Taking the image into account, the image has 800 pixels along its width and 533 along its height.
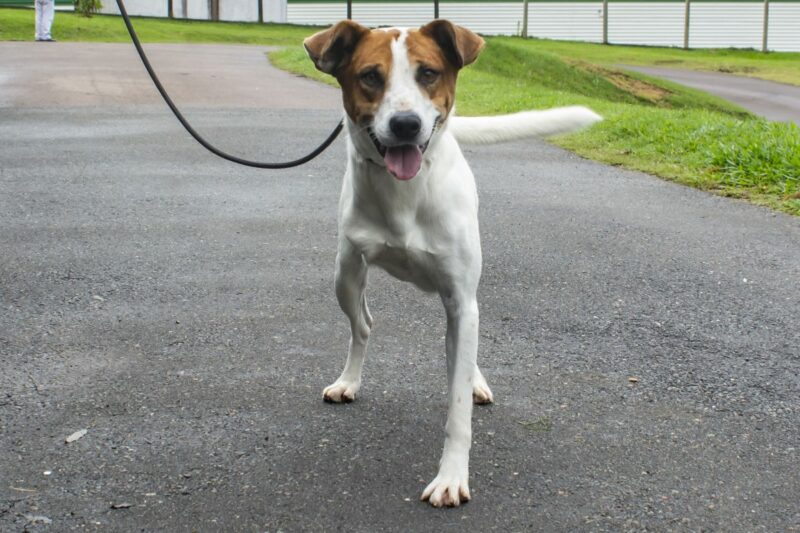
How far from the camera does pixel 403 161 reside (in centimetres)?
354

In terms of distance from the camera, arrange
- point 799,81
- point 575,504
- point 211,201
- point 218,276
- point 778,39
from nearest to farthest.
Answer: point 575,504
point 218,276
point 211,201
point 799,81
point 778,39

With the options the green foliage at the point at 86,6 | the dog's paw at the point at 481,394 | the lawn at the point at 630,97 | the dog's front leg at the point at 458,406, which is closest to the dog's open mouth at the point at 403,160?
the dog's front leg at the point at 458,406

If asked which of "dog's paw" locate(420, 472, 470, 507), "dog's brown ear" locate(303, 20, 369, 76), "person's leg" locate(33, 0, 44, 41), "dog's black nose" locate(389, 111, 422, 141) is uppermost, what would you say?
"person's leg" locate(33, 0, 44, 41)

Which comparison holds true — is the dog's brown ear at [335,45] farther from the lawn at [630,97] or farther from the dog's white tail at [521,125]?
the lawn at [630,97]

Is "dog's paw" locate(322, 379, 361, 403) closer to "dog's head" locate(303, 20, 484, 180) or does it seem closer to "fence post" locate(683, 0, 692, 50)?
"dog's head" locate(303, 20, 484, 180)

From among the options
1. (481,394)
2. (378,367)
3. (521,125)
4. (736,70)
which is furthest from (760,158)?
(736,70)

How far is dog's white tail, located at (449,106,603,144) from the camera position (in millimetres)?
4637

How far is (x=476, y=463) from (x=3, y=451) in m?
1.73

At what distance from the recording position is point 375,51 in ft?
11.6

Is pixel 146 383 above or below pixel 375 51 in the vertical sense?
below

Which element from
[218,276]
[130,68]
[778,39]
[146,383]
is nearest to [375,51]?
[146,383]

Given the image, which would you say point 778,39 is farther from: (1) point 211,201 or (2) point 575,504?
(2) point 575,504

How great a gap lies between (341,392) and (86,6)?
3513 cm

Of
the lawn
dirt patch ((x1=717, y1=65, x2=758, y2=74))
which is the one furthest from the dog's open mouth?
dirt patch ((x1=717, y1=65, x2=758, y2=74))
